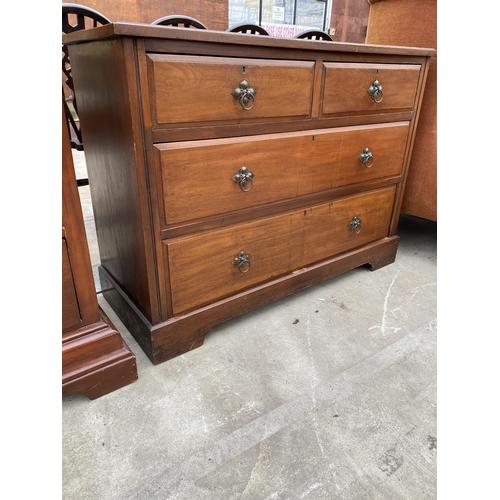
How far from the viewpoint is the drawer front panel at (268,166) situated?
995mm

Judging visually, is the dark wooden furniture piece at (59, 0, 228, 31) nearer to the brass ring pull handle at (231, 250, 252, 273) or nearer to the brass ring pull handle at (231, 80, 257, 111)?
the brass ring pull handle at (231, 80, 257, 111)

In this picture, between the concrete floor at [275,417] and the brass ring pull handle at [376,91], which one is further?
the brass ring pull handle at [376,91]

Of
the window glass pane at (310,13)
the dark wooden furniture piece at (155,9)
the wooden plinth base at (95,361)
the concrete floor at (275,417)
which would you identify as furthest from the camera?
the window glass pane at (310,13)

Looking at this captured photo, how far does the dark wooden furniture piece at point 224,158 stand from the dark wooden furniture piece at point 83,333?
12cm

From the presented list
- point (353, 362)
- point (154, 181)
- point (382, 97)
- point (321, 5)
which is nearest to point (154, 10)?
point (321, 5)

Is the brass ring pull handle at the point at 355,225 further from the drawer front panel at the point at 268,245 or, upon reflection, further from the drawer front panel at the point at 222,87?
the drawer front panel at the point at 222,87

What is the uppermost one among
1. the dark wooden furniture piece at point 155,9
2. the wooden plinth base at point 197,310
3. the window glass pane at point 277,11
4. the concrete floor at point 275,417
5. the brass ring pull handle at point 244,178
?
the window glass pane at point 277,11

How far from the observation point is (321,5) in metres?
5.64

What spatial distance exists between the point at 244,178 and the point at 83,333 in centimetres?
62

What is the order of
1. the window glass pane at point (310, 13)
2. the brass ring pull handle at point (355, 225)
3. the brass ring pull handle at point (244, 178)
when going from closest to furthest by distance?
the brass ring pull handle at point (244, 178)
the brass ring pull handle at point (355, 225)
the window glass pane at point (310, 13)

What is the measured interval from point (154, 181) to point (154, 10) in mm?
4201

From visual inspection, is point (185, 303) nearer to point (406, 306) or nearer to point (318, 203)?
point (318, 203)

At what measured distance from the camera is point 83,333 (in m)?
1.00

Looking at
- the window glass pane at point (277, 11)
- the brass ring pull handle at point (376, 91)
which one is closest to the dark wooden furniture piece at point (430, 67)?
the brass ring pull handle at point (376, 91)
